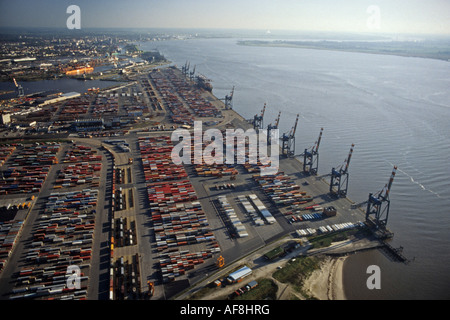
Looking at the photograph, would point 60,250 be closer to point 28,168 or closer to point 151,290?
point 151,290

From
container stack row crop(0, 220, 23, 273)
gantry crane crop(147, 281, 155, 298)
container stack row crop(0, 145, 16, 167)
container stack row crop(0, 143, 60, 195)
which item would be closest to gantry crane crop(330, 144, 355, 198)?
gantry crane crop(147, 281, 155, 298)

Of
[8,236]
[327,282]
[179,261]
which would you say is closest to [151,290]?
[179,261]

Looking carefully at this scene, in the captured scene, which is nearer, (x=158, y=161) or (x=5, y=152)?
(x=158, y=161)

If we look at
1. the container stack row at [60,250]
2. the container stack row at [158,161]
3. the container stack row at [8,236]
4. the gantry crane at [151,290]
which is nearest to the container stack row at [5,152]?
the container stack row at [60,250]

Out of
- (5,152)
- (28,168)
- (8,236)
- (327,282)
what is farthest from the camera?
(5,152)

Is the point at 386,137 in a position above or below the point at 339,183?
above

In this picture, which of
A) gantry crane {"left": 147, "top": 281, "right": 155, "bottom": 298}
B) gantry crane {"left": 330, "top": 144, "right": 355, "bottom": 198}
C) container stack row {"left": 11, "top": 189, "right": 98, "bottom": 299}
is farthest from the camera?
gantry crane {"left": 330, "top": 144, "right": 355, "bottom": 198}

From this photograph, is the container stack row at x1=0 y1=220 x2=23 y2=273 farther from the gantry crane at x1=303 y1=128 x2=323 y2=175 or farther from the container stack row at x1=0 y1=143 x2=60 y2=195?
the gantry crane at x1=303 y1=128 x2=323 y2=175
